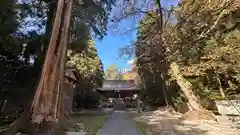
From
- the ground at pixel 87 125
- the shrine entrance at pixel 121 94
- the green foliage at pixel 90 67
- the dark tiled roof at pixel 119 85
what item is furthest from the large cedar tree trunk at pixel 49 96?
the dark tiled roof at pixel 119 85

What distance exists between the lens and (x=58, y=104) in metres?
9.05

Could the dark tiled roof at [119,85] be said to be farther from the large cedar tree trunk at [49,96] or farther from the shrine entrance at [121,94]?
the large cedar tree trunk at [49,96]

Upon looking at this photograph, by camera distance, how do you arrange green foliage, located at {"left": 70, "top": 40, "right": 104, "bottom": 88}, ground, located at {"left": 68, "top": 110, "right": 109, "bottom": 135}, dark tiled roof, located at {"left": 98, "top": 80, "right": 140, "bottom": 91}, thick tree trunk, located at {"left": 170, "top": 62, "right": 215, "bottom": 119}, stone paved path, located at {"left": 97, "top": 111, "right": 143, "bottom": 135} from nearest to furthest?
stone paved path, located at {"left": 97, "top": 111, "right": 143, "bottom": 135} < ground, located at {"left": 68, "top": 110, "right": 109, "bottom": 135} < thick tree trunk, located at {"left": 170, "top": 62, "right": 215, "bottom": 119} < green foliage, located at {"left": 70, "top": 40, "right": 104, "bottom": 88} < dark tiled roof, located at {"left": 98, "top": 80, "right": 140, "bottom": 91}

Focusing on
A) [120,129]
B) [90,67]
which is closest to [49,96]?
[120,129]

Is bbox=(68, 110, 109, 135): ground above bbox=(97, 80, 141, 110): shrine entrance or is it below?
below

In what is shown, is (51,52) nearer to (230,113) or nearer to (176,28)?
(230,113)

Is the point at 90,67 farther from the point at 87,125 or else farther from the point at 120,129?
the point at 120,129

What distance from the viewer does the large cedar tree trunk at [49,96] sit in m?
8.45

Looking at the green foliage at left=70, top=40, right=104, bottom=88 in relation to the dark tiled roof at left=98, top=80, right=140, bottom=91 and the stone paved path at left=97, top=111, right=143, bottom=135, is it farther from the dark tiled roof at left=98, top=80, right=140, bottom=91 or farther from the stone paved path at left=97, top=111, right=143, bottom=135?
the stone paved path at left=97, top=111, right=143, bottom=135

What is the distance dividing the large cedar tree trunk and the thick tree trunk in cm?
902

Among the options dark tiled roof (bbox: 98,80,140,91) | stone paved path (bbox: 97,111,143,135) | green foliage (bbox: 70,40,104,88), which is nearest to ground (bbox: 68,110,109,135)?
stone paved path (bbox: 97,111,143,135)

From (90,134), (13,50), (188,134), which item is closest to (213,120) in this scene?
(188,134)

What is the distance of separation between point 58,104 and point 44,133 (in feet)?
3.65

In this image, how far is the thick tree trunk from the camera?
14997 mm
